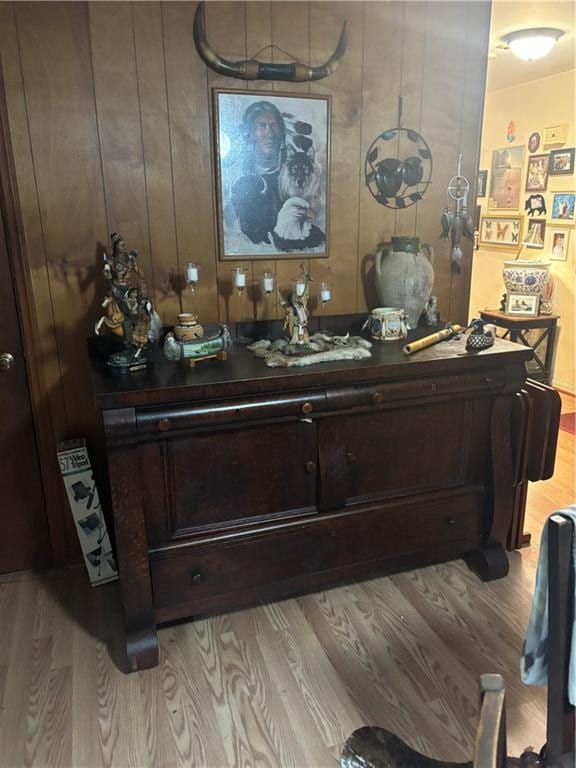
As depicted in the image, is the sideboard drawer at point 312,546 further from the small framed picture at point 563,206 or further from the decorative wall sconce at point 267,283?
the small framed picture at point 563,206

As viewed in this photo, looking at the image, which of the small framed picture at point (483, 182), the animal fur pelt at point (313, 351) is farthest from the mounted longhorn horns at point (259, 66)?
the small framed picture at point (483, 182)

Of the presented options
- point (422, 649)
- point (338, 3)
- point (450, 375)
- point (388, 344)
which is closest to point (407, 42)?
point (338, 3)

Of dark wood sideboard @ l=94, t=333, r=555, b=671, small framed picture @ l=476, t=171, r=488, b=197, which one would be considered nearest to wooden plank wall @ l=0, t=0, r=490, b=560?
dark wood sideboard @ l=94, t=333, r=555, b=671

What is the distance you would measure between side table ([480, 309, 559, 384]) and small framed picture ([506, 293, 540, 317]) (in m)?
0.06

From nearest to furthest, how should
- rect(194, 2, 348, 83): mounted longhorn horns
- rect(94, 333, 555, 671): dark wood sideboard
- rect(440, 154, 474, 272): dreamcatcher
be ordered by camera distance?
rect(94, 333, 555, 671): dark wood sideboard < rect(194, 2, 348, 83): mounted longhorn horns < rect(440, 154, 474, 272): dreamcatcher

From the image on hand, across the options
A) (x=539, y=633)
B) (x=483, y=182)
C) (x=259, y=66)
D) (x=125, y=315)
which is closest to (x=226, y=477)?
(x=125, y=315)

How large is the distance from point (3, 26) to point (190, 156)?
689mm

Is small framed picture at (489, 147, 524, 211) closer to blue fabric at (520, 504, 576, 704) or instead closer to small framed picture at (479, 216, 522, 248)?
small framed picture at (479, 216, 522, 248)

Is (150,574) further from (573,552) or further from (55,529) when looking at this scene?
(573,552)

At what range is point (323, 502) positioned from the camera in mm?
1983

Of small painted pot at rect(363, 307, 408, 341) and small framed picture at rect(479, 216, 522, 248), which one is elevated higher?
small framed picture at rect(479, 216, 522, 248)

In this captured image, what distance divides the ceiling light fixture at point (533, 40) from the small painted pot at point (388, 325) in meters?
2.05

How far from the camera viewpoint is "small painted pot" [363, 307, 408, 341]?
7.13ft

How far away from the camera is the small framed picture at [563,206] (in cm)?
421
